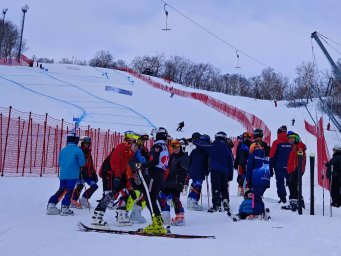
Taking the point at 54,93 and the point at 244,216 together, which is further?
the point at 54,93

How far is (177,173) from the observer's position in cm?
958

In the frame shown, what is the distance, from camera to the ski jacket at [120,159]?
8359 millimetres

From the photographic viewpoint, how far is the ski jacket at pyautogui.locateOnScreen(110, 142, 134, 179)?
329 inches

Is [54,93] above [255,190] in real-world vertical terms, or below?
above

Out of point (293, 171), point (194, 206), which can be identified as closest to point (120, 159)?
point (194, 206)

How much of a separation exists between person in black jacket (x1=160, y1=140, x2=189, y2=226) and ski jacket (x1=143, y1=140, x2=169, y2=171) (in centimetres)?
96

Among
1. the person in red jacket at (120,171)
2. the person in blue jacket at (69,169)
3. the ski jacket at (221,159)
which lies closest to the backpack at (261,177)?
the ski jacket at (221,159)

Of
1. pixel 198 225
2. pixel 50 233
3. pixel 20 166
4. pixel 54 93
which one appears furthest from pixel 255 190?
pixel 54 93

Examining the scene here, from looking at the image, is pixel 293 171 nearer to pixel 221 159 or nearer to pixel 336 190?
pixel 336 190

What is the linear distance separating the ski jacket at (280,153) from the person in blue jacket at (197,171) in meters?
1.71

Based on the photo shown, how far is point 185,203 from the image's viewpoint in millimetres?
11945

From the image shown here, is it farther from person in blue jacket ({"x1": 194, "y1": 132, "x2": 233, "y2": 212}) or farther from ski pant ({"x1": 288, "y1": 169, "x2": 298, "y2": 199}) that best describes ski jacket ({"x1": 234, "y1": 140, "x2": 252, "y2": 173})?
person in blue jacket ({"x1": 194, "y1": 132, "x2": 233, "y2": 212})

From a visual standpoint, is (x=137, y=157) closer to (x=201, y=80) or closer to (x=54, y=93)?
(x=54, y=93)

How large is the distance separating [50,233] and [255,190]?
12.8ft
